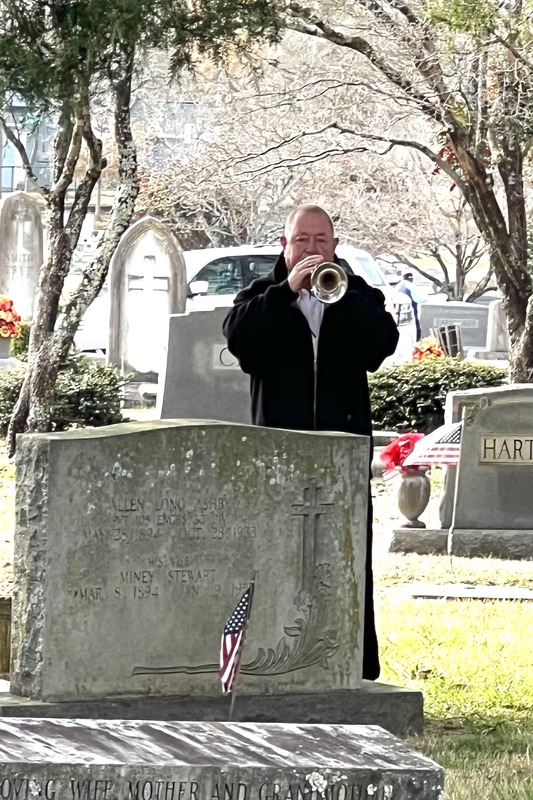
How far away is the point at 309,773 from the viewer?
9.97 feet

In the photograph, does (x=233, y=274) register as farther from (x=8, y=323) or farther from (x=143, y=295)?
(x=8, y=323)

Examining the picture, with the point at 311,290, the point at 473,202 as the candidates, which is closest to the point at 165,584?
the point at 311,290

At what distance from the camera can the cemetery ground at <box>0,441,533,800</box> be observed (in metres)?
5.63

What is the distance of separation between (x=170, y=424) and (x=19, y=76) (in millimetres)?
1895

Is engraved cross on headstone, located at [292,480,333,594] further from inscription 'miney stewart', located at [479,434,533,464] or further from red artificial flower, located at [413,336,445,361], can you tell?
red artificial flower, located at [413,336,445,361]

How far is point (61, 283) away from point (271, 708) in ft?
31.0

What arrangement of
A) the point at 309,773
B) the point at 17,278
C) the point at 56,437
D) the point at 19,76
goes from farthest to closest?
the point at 17,278
the point at 19,76
the point at 56,437
the point at 309,773

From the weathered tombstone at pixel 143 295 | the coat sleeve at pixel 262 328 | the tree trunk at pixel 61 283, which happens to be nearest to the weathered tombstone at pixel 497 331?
the weathered tombstone at pixel 143 295

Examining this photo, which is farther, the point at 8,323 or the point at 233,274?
the point at 233,274

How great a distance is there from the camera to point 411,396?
16891 millimetres

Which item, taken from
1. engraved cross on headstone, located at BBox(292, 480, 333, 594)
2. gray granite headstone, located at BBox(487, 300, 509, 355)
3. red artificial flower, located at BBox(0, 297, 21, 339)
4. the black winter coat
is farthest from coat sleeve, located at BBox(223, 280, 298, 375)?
gray granite headstone, located at BBox(487, 300, 509, 355)

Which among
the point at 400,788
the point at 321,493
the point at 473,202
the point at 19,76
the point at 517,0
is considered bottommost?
the point at 400,788

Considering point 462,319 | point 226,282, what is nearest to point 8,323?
point 226,282

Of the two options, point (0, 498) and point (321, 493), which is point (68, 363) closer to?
point (0, 498)
